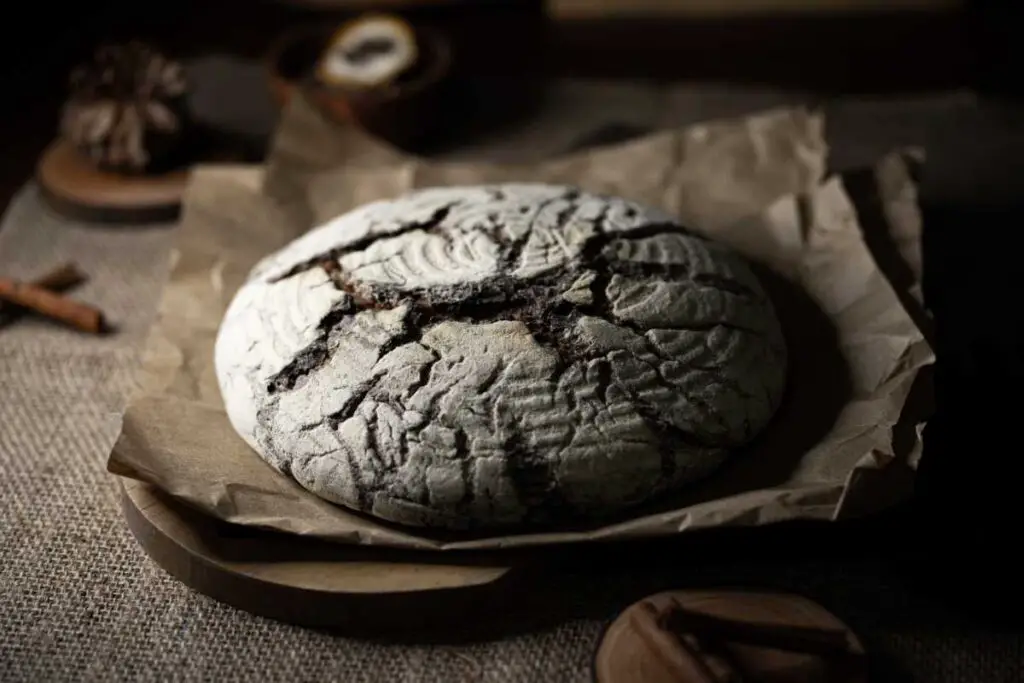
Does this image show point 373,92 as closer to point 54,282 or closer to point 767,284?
point 54,282

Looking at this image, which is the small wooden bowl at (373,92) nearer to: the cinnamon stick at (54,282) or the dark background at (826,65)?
the dark background at (826,65)

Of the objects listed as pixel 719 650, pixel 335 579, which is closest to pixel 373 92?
pixel 335 579

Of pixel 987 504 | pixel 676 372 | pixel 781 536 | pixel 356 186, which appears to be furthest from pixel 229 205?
pixel 987 504

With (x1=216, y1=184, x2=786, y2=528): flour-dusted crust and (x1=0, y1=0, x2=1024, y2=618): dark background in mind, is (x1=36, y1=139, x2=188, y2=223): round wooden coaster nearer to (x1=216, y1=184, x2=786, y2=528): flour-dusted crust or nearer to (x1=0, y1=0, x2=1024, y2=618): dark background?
(x1=0, y1=0, x2=1024, y2=618): dark background

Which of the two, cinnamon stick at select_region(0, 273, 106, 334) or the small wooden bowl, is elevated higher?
the small wooden bowl

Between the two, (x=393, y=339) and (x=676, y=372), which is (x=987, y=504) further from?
(x=393, y=339)

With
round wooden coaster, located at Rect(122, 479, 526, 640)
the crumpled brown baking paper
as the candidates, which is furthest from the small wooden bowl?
round wooden coaster, located at Rect(122, 479, 526, 640)
